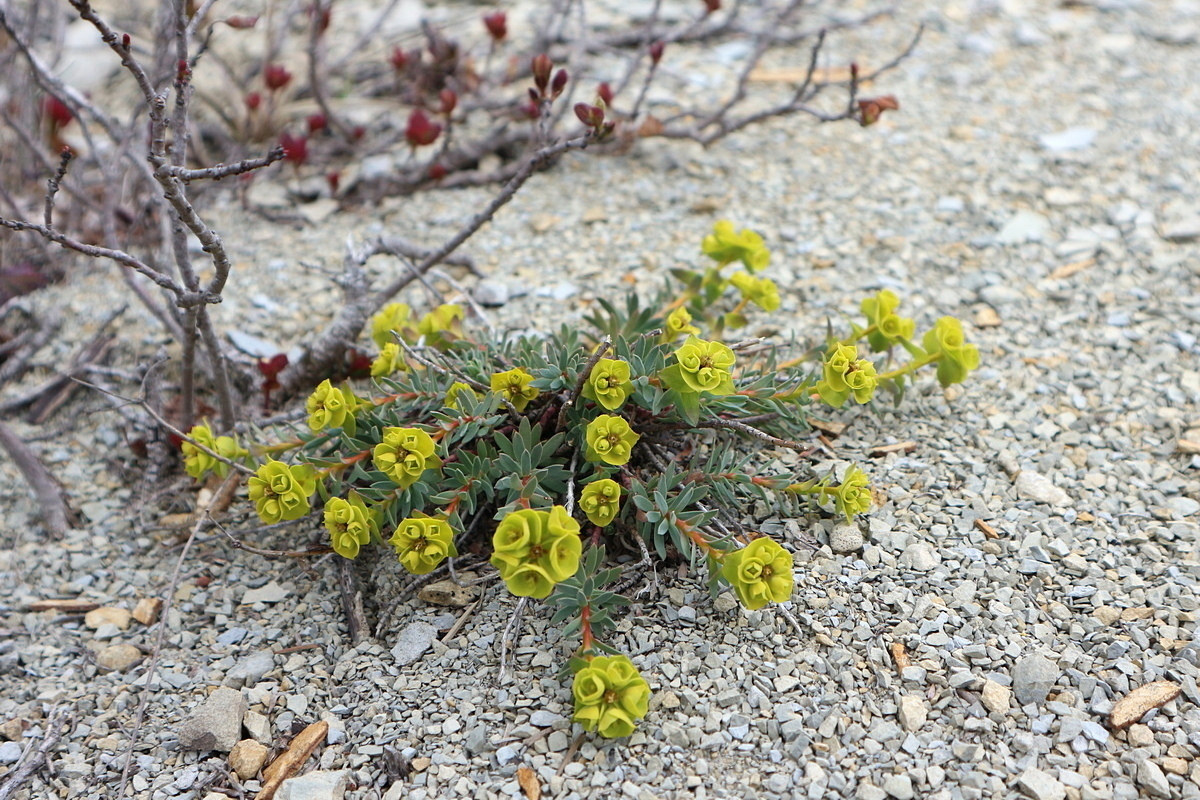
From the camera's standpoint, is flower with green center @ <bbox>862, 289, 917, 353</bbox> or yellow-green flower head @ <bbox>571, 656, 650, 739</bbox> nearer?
yellow-green flower head @ <bbox>571, 656, 650, 739</bbox>

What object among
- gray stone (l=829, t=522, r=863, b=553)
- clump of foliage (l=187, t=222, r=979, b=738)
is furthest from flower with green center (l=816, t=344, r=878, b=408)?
gray stone (l=829, t=522, r=863, b=553)

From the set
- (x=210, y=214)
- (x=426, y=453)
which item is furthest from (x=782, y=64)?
(x=426, y=453)

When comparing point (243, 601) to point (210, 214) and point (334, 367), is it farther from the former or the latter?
point (210, 214)

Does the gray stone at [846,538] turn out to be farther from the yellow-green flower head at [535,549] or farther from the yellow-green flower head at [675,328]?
the yellow-green flower head at [535,549]

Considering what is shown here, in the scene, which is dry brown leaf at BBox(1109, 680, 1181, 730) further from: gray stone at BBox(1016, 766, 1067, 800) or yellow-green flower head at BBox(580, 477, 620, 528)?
yellow-green flower head at BBox(580, 477, 620, 528)

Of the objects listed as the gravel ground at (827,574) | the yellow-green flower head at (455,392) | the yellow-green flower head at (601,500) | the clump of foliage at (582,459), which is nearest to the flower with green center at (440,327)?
the clump of foliage at (582,459)
